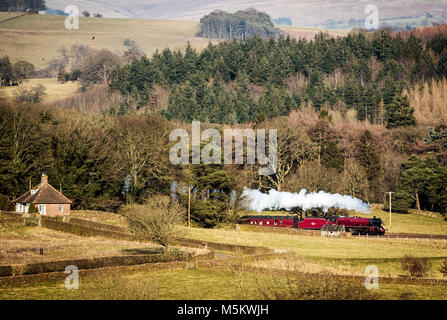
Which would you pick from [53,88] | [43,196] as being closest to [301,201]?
[43,196]

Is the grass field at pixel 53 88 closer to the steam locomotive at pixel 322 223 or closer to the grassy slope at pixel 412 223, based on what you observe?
the grassy slope at pixel 412 223

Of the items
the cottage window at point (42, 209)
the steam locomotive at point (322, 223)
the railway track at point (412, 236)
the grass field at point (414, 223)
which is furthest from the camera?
the grass field at point (414, 223)

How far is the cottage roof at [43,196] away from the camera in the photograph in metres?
75.2

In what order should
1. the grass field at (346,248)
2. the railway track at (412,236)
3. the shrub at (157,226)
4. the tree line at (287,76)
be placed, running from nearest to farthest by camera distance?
1. the grass field at (346,248)
2. the shrub at (157,226)
3. the railway track at (412,236)
4. the tree line at (287,76)

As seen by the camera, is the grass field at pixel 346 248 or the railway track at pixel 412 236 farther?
the railway track at pixel 412 236

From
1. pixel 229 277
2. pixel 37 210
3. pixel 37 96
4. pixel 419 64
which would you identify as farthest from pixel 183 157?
pixel 419 64

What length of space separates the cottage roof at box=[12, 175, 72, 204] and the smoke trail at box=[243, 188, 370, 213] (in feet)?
85.5

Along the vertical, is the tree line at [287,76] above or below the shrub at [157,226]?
above

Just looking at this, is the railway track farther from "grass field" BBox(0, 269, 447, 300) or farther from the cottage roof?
the cottage roof

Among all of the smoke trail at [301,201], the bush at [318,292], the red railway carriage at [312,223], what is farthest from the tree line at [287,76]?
the bush at [318,292]

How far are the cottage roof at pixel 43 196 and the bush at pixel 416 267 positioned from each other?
41.3m

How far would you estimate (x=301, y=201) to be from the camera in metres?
A: 91.5

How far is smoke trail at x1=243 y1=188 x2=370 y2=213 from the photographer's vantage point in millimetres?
90438
